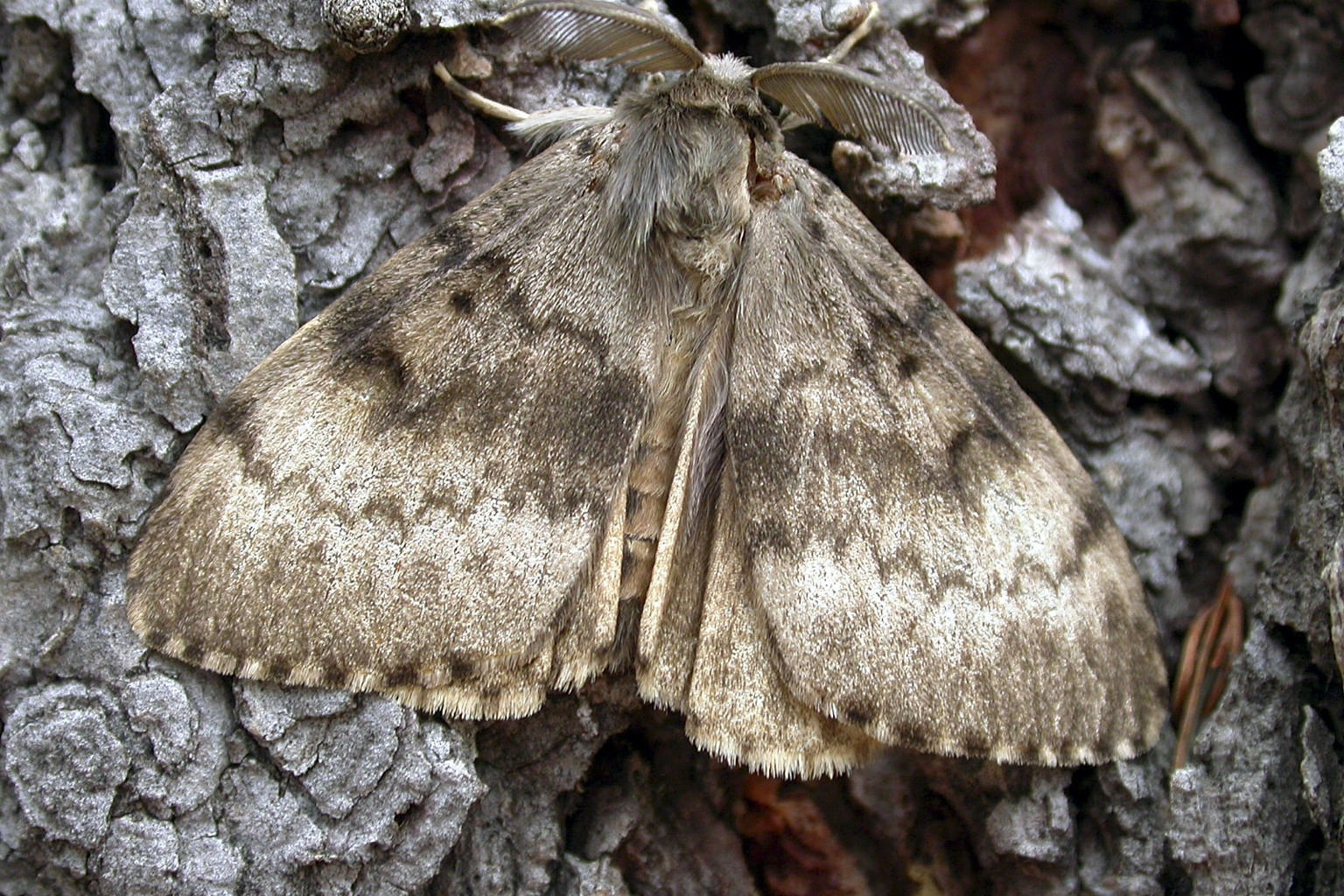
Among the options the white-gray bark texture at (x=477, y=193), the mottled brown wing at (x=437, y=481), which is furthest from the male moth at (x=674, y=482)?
the white-gray bark texture at (x=477, y=193)

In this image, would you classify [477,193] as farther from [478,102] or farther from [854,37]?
[854,37]

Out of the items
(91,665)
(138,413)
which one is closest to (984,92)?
(138,413)

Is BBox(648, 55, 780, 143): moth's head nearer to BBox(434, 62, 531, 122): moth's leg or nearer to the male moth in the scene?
the male moth

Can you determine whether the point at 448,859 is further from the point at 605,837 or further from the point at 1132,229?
the point at 1132,229

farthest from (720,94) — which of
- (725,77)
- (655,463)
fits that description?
(655,463)

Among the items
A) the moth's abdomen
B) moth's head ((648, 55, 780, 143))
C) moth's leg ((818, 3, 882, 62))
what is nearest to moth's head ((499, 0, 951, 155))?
moth's head ((648, 55, 780, 143))
